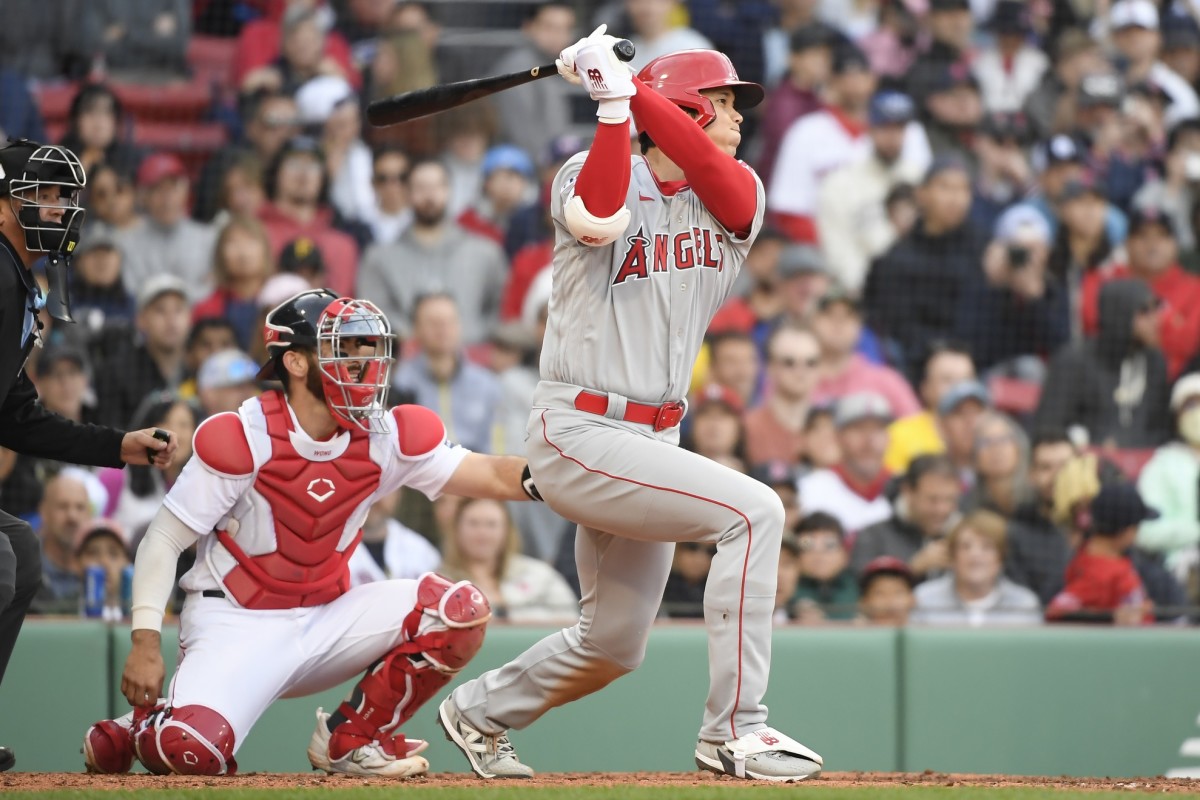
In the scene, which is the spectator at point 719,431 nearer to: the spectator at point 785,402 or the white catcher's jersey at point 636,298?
the spectator at point 785,402

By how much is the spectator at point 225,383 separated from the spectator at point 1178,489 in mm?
3723

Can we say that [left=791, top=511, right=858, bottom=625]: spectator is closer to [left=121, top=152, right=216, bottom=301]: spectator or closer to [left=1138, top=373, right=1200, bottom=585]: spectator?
[left=1138, top=373, right=1200, bottom=585]: spectator

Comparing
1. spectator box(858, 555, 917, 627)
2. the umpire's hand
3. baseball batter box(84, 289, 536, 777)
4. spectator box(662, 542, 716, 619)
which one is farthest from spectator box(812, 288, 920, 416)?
the umpire's hand

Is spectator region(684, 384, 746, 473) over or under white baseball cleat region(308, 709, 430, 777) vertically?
over

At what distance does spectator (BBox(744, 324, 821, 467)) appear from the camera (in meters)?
7.35

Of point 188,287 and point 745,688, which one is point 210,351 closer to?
point 188,287

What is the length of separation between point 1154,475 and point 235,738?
14.7 feet

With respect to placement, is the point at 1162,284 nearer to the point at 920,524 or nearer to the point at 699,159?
the point at 920,524

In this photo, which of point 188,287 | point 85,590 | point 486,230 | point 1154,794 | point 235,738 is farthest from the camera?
point 486,230

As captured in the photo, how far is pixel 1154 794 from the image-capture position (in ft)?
12.5

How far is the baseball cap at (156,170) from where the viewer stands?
26.4 ft

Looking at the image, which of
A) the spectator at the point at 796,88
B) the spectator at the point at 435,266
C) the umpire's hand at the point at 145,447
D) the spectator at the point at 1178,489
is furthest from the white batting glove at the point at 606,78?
the spectator at the point at 796,88

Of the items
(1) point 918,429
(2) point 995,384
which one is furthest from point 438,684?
(2) point 995,384

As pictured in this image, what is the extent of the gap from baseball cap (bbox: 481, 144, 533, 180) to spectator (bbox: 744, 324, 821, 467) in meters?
1.72
